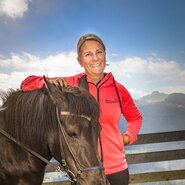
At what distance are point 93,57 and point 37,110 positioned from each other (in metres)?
0.80

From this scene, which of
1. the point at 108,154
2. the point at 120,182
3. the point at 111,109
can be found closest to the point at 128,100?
the point at 111,109

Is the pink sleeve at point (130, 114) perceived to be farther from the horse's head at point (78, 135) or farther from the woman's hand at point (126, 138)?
the horse's head at point (78, 135)

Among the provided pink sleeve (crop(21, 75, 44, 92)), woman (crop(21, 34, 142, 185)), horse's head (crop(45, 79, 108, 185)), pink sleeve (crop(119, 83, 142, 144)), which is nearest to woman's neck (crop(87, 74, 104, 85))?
woman (crop(21, 34, 142, 185))

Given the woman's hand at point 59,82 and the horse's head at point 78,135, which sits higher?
the woman's hand at point 59,82

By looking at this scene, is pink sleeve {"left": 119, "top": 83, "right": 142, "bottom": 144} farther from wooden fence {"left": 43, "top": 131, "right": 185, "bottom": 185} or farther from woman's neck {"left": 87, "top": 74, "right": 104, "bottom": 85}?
wooden fence {"left": 43, "top": 131, "right": 185, "bottom": 185}

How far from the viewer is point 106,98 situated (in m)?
2.55

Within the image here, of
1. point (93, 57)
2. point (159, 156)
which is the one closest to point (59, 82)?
point (93, 57)

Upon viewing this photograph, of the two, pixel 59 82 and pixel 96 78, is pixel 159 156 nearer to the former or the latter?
pixel 96 78

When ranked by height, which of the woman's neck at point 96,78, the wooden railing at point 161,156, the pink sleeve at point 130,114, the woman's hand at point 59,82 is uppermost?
the woman's neck at point 96,78

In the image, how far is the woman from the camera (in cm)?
245

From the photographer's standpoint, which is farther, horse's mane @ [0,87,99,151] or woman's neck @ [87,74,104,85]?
woman's neck @ [87,74,104,85]

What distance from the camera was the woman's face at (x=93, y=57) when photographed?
8.41 feet

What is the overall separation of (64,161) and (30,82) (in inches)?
34.0

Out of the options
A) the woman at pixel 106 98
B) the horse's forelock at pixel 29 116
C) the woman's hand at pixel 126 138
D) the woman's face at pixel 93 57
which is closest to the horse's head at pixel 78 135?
the horse's forelock at pixel 29 116
